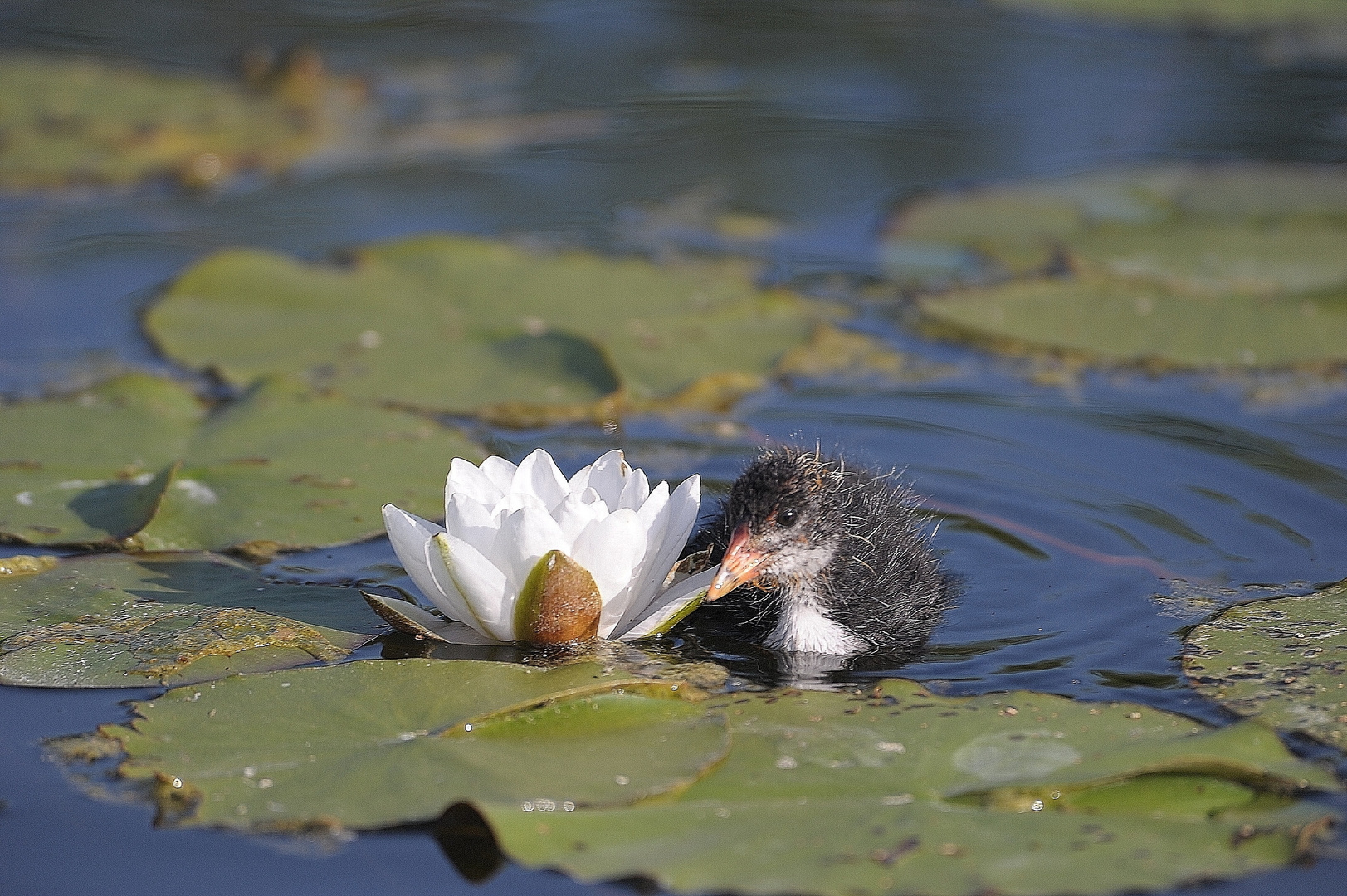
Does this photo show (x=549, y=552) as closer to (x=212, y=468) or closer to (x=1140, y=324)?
(x=212, y=468)

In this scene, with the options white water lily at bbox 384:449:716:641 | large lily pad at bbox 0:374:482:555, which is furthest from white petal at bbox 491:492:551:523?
large lily pad at bbox 0:374:482:555

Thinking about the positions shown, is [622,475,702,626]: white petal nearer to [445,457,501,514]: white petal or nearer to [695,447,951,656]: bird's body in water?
[695,447,951,656]: bird's body in water

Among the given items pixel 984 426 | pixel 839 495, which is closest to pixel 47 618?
pixel 839 495

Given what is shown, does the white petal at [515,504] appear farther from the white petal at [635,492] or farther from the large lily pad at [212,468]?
the large lily pad at [212,468]

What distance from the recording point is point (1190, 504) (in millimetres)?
4637

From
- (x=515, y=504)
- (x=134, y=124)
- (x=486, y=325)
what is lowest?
(x=515, y=504)

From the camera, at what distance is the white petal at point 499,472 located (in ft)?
11.7

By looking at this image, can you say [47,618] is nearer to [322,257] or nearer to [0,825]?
[0,825]

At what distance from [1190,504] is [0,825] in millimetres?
3577

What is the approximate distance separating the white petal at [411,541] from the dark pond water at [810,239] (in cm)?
27

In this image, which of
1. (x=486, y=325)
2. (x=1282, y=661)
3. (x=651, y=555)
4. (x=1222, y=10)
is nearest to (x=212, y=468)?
(x=486, y=325)

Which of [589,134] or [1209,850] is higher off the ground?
[589,134]

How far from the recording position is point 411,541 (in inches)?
132

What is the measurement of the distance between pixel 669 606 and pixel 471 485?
1.91ft
